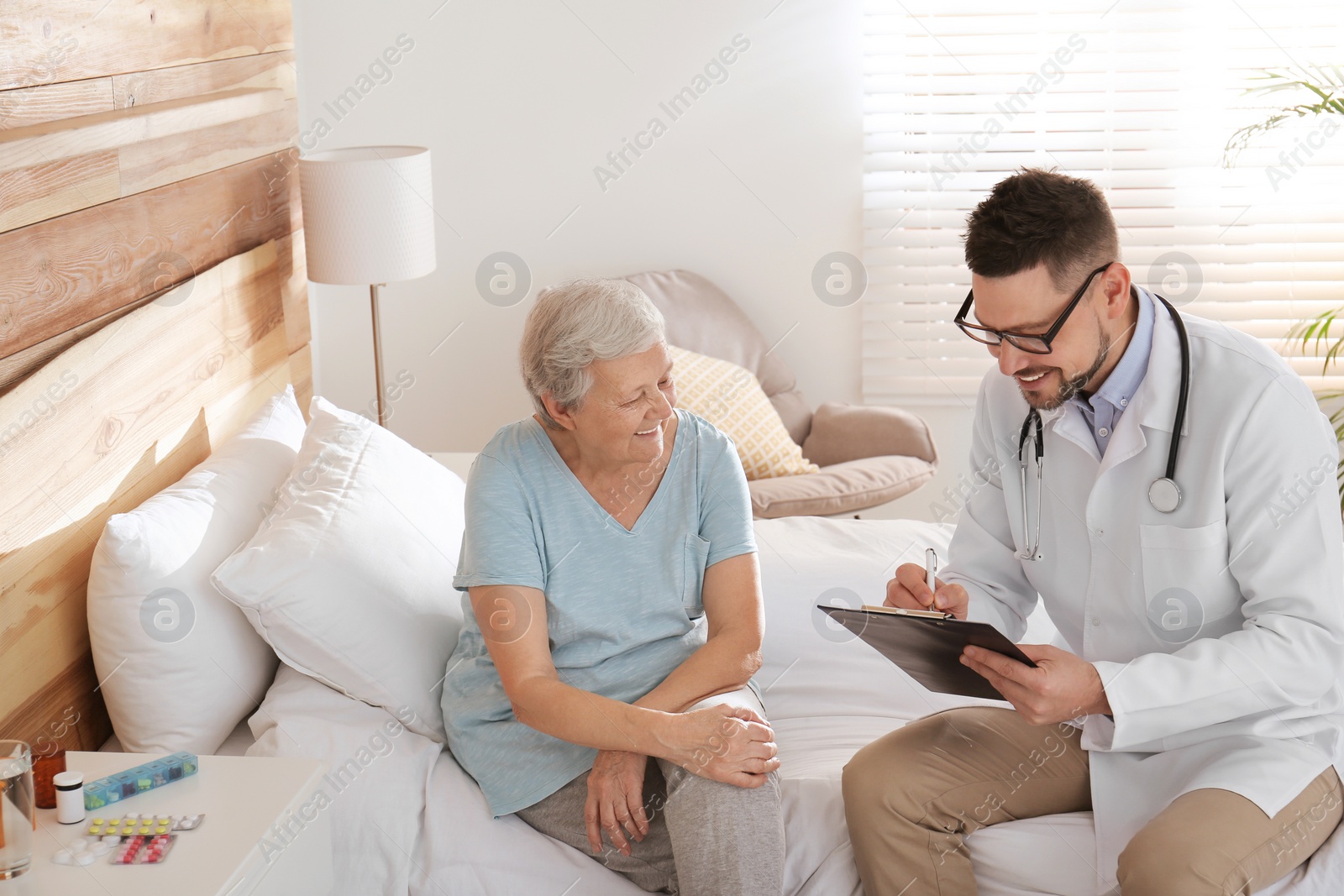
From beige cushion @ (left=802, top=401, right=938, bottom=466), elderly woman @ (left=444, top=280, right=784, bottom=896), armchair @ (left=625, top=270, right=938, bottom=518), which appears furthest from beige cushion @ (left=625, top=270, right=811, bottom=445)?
elderly woman @ (left=444, top=280, right=784, bottom=896)

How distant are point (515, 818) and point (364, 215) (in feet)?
5.19

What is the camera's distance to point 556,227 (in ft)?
11.4

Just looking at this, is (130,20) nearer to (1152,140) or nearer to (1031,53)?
(1031,53)

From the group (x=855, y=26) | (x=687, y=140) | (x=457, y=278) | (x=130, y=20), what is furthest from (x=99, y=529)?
(x=855, y=26)

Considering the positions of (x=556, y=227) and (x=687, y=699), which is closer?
(x=687, y=699)

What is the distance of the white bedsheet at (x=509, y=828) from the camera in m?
1.54

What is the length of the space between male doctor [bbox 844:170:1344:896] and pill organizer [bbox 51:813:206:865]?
33.7 inches

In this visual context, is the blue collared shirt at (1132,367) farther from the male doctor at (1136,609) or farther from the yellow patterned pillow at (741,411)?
the yellow patterned pillow at (741,411)

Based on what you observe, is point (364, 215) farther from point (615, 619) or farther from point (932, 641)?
point (932, 641)

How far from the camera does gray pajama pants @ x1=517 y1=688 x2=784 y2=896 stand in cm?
150

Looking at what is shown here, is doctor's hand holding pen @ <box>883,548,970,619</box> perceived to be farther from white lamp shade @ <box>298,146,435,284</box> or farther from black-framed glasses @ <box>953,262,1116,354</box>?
white lamp shade @ <box>298,146,435,284</box>

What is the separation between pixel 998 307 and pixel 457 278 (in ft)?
7.44

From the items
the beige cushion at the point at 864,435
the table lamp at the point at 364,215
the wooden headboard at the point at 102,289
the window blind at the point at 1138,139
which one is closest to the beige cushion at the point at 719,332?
the beige cushion at the point at 864,435

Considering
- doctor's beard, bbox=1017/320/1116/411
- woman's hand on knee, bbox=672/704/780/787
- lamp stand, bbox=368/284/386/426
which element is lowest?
woman's hand on knee, bbox=672/704/780/787
